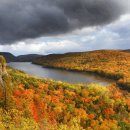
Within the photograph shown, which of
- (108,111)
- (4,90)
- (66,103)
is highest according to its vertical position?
(4,90)

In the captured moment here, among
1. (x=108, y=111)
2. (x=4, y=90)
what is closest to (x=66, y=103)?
(x=108, y=111)

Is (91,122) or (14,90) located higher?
→ (14,90)

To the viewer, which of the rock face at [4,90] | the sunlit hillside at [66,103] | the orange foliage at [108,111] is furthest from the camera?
the orange foliage at [108,111]

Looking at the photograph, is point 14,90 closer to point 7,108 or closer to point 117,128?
point 7,108

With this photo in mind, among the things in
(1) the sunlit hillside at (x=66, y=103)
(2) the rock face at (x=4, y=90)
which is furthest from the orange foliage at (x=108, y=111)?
(2) the rock face at (x=4, y=90)

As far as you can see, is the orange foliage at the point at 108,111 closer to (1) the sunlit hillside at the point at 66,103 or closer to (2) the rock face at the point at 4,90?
(1) the sunlit hillside at the point at 66,103

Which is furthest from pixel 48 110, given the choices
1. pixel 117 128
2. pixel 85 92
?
pixel 85 92

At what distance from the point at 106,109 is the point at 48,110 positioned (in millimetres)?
30302

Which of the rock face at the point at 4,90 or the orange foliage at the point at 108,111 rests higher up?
the rock face at the point at 4,90

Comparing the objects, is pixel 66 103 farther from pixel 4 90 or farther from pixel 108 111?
pixel 4 90

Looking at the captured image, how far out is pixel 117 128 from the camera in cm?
10538

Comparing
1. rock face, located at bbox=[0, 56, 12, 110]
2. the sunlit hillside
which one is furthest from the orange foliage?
rock face, located at bbox=[0, 56, 12, 110]

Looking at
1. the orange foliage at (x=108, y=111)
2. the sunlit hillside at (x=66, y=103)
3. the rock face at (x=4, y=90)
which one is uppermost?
the rock face at (x=4, y=90)

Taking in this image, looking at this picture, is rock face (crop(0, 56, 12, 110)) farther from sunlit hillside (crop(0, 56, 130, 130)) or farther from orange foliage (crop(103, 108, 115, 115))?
orange foliage (crop(103, 108, 115, 115))
